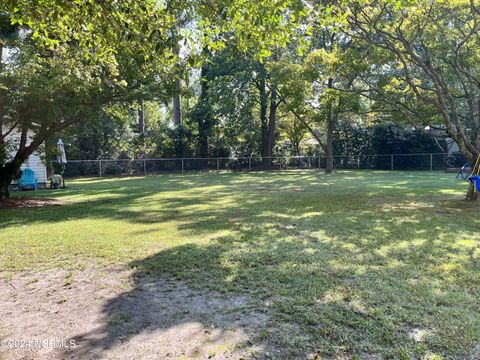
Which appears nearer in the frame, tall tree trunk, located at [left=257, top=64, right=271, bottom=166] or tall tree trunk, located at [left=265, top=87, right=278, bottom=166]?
Answer: tall tree trunk, located at [left=257, top=64, right=271, bottom=166]

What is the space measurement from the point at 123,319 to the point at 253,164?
24.4 metres

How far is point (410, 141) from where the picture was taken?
975 inches

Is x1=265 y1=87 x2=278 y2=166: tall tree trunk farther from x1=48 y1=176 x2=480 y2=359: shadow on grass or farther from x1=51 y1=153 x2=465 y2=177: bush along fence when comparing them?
x1=48 y1=176 x2=480 y2=359: shadow on grass

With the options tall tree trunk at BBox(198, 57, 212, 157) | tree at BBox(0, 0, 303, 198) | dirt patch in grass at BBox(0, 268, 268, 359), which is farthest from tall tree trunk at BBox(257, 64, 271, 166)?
dirt patch in grass at BBox(0, 268, 268, 359)

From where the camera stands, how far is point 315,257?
4.30 metres

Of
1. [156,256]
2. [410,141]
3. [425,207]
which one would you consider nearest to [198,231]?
[156,256]

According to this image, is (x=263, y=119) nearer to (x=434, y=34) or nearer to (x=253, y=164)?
(x=253, y=164)

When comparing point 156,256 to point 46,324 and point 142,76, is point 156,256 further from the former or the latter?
point 142,76

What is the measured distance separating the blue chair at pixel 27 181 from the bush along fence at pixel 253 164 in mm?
7046

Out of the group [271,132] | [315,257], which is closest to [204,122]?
[271,132]

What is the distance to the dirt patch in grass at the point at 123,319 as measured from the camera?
2371mm

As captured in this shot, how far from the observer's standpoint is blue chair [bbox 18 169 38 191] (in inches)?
559

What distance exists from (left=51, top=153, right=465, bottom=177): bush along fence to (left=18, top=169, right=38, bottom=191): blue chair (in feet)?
23.1

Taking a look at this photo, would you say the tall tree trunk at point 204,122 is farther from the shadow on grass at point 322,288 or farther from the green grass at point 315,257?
the shadow on grass at point 322,288
